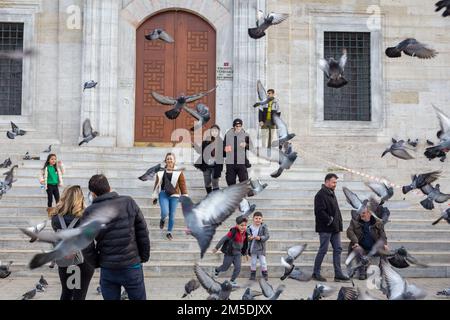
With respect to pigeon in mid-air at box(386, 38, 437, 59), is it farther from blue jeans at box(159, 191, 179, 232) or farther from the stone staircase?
blue jeans at box(159, 191, 179, 232)

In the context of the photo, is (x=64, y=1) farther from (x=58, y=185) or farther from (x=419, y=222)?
(x=419, y=222)

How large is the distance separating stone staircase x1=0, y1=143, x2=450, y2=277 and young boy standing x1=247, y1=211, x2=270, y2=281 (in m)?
0.42

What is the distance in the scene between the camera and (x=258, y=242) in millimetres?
9688

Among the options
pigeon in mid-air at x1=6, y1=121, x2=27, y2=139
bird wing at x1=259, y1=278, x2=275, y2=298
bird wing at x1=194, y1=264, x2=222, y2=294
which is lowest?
bird wing at x1=259, y1=278, x2=275, y2=298

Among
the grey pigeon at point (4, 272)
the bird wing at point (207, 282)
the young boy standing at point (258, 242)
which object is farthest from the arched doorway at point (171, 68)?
the bird wing at point (207, 282)

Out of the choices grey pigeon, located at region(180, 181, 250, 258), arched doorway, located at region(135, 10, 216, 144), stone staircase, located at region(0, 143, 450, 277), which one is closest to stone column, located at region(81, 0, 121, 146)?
arched doorway, located at region(135, 10, 216, 144)

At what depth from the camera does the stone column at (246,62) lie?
53.9 ft

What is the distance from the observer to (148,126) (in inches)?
669

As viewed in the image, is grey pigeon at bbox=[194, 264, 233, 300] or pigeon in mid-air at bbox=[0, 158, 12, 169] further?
pigeon in mid-air at bbox=[0, 158, 12, 169]

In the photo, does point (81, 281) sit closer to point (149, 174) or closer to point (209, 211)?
point (209, 211)

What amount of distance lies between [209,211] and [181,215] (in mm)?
5829

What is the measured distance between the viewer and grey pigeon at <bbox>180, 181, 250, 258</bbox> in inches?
236

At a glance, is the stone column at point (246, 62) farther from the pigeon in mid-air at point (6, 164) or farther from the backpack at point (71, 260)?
the backpack at point (71, 260)

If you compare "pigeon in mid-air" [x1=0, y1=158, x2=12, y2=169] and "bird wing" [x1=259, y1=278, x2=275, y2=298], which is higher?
"pigeon in mid-air" [x1=0, y1=158, x2=12, y2=169]
